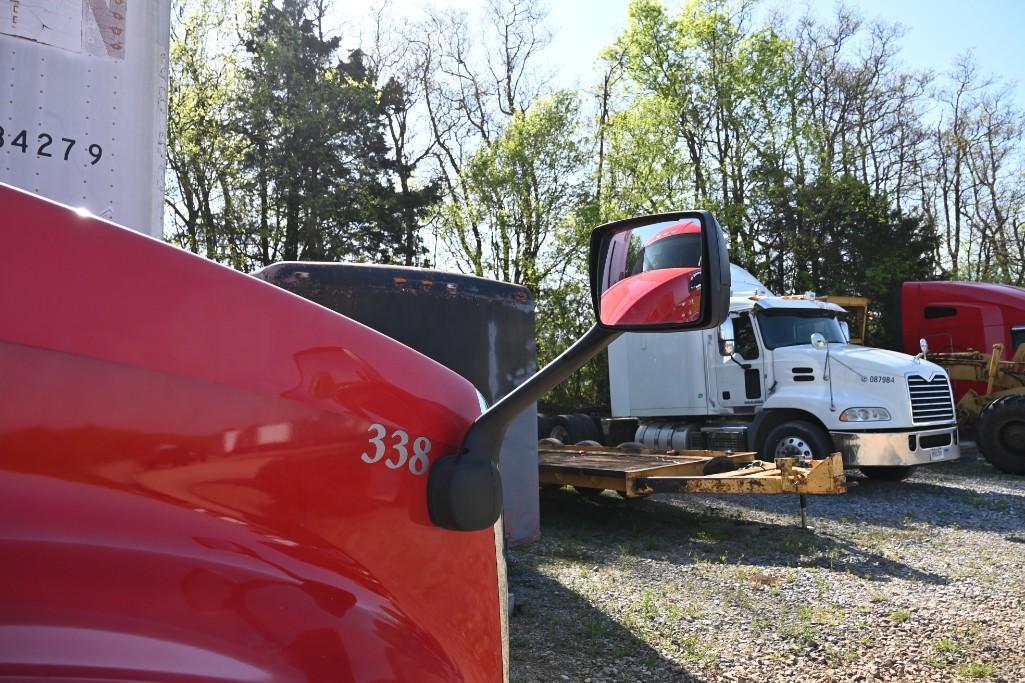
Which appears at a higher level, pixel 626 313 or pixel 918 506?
pixel 626 313

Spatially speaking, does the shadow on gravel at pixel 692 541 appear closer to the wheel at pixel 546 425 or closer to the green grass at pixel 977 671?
the green grass at pixel 977 671

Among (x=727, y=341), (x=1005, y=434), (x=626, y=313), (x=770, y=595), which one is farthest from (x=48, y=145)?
(x=1005, y=434)

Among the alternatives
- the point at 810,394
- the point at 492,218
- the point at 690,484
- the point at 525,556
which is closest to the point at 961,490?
the point at 810,394

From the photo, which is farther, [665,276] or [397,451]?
[665,276]

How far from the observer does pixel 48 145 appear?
273 cm

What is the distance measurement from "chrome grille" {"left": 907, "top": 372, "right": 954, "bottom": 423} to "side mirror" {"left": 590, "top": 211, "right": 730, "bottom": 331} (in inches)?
398

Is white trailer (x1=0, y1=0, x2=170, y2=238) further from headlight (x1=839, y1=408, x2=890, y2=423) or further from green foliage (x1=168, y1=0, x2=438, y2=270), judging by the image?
green foliage (x1=168, y1=0, x2=438, y2=270)

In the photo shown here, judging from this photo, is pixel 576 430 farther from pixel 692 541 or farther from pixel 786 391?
pixel 692 541

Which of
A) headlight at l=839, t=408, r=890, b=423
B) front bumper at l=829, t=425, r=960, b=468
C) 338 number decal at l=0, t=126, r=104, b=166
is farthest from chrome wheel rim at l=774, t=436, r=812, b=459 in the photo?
338 number decal at l=0, t=126, r=104, b=166

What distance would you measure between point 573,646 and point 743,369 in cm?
804

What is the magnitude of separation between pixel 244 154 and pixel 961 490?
19.5 meters

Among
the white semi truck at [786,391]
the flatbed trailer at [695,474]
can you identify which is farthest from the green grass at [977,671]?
the white semi truck at [786,391]

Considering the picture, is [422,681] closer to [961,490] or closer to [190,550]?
[190,550]

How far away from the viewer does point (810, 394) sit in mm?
11039
